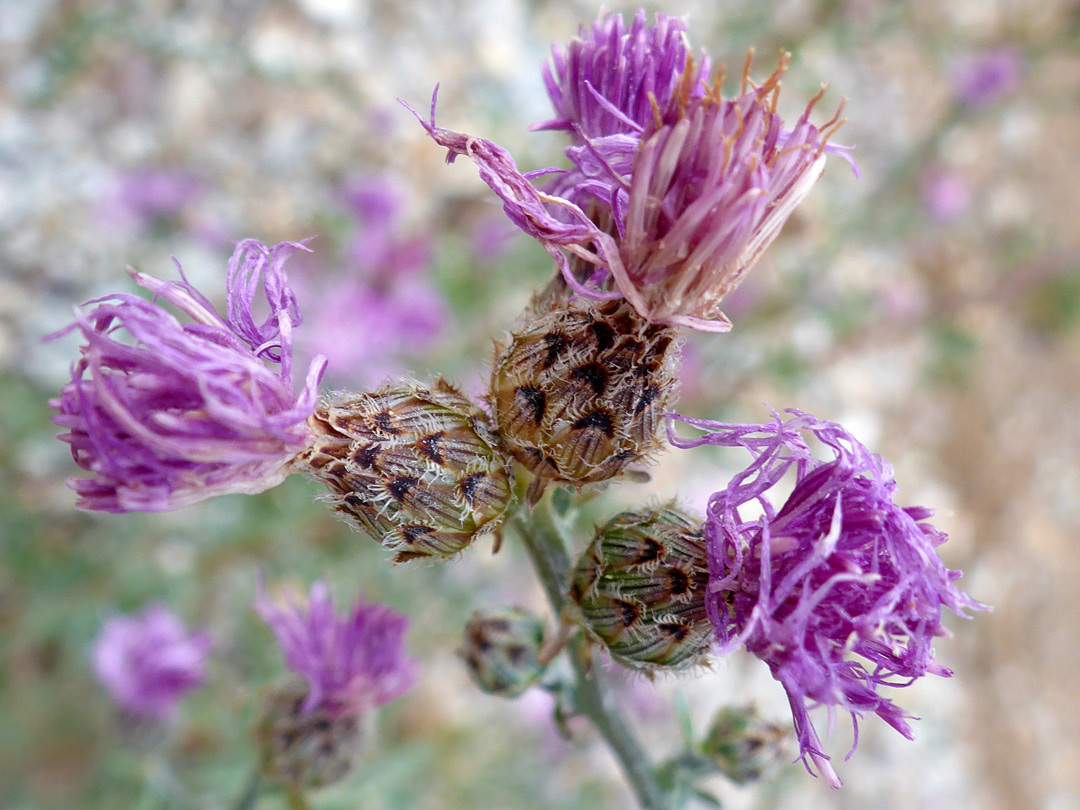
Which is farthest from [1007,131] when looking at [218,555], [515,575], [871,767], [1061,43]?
[218,555]

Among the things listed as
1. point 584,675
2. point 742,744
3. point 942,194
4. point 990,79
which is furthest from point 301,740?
point 942,194

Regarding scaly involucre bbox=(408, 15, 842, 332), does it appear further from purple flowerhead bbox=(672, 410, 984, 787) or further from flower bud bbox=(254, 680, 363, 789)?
flower bud bbox=(254, 680, 363, 789)

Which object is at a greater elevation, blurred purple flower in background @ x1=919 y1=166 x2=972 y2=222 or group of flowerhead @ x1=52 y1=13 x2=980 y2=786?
blurred purple flower in background @ x1=919 y1=166 x2=972 y2=222

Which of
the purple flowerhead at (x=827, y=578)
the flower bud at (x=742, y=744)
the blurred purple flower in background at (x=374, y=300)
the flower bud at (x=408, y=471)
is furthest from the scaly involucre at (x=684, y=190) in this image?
the blurred purple flower in background at (x=374, y=300)

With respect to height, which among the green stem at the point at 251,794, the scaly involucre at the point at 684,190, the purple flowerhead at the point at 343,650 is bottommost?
the green stem at the point at 251,794

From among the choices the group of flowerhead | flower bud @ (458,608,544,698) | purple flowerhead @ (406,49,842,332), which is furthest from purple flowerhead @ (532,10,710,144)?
flower bud @ (458,608,544,698)

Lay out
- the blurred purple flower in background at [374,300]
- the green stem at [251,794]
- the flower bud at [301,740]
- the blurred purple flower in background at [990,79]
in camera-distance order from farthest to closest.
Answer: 1. the blurred purple flower in background at [990,79]
2. the blurred purple flower in background at [374,300]
3. the green stem at [251,794]
4. the flower bud at [301,740]

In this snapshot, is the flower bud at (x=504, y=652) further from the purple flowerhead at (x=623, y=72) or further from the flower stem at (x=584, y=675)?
the purple flowerhead at (x=623, y=72)

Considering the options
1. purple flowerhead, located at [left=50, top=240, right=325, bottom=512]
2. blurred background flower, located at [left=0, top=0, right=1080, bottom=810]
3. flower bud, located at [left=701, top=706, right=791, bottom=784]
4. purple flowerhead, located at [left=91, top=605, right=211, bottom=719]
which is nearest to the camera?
purple flowerhead, located at [left=50, top=240, right=325, bottom=512]
